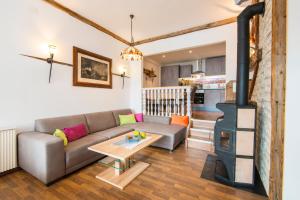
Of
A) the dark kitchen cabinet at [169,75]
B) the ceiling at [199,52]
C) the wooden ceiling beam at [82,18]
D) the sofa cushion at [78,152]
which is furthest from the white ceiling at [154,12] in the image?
the dark kitchen cabinet at [169,75]

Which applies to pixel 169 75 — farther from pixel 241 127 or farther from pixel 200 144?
pixel 241 127

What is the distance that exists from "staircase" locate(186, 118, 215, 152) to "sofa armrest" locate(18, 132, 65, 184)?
262cm

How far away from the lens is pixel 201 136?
348 cm

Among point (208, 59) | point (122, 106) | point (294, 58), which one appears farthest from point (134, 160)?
point (208, 59)

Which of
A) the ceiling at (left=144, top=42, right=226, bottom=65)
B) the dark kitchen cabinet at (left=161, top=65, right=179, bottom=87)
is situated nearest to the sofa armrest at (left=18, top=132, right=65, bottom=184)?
the ceiling at (left=144, top=42, right=226, bottom=65)

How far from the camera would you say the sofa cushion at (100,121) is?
10.4 ft

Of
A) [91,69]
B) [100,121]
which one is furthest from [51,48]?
[100,121]

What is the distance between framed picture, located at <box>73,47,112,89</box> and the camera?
10.5 ft

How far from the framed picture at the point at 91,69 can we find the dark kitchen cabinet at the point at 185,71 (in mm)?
4308

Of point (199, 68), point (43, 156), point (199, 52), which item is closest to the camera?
point (43, 156)

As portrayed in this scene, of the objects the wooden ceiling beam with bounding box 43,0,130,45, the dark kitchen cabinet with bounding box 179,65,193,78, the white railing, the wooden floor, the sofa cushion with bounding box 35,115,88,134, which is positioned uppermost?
the wooden ceiling beam with bounding box 43,0,130,45

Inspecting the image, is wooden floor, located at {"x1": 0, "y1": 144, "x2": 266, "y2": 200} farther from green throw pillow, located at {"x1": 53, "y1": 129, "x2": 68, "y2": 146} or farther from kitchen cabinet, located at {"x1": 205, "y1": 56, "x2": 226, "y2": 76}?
kitchen cabinet, located at {"x1": 205, "y1": 56, "x2": 226, "y2": 76}

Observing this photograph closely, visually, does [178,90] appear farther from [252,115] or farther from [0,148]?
[0,148]

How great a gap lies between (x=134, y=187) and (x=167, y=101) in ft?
9.38
